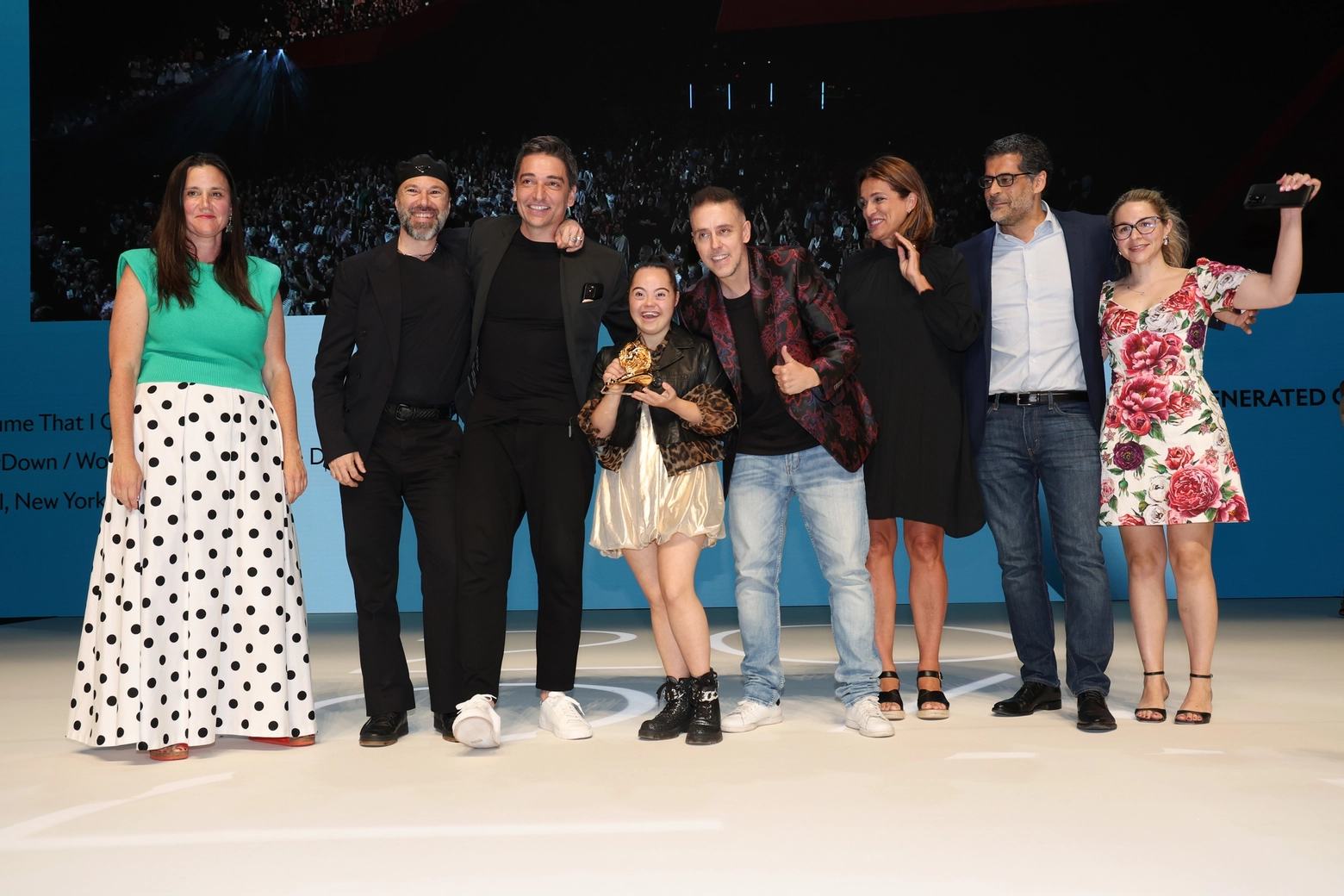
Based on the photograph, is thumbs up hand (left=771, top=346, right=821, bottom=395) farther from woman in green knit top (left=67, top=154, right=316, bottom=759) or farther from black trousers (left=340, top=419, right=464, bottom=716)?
woman in green knit top (left=67, top=154, right=316, bottom=759)

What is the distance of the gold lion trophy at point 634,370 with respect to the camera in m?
2.88

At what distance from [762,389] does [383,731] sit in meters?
1.44

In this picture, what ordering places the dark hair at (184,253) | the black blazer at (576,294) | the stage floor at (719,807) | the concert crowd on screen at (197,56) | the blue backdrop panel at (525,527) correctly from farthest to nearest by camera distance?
1. the concert crowd on screen at (197,56)
2. the blue backdrop panel at (525,527)
3. the black blazer at (576,294)
4. the dark hair at (184,253)
5. the stage floor at (719,807)

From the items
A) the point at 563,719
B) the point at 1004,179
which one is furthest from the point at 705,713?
the point at 1004,179

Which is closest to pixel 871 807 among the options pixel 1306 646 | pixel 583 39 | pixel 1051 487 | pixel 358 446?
pixel 1051 487

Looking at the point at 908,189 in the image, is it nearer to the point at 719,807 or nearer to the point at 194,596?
the point at 719,807

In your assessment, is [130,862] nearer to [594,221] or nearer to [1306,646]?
[1306,646]

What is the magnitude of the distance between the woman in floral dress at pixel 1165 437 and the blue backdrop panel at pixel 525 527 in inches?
127

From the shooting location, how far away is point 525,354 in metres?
3.11

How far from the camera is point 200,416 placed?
2887 mm

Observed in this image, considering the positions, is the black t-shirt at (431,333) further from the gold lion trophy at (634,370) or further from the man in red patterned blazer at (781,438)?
the man in red patterned blazer at (781,438)

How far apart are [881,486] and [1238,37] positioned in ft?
17.4

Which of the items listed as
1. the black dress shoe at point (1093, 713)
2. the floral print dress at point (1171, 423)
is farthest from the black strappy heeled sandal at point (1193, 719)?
the floral print dress at point (1171, 423)

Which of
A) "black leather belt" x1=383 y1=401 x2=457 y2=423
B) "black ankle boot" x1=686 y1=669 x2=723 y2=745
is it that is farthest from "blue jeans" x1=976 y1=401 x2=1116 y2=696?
"black leather belt" x1=383 y1=401 x2=457 y2=423
